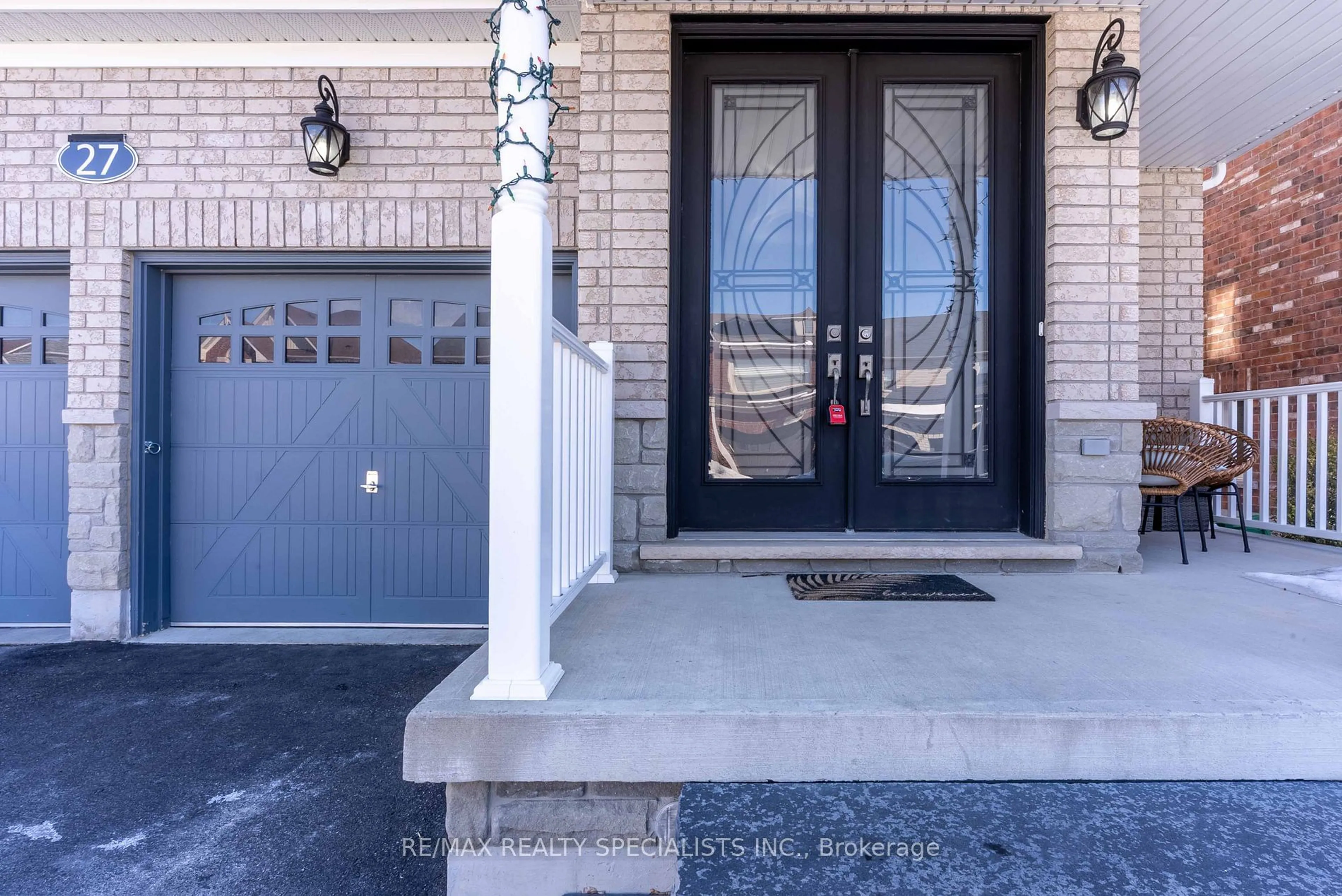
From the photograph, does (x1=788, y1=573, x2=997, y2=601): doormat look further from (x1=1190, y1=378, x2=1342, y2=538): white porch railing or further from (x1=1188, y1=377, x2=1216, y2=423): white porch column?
(x1=1188, y1=377, x2=1216, y2=423): white porch column

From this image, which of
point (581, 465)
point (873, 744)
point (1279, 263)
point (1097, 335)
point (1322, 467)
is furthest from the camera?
point (1279, 263)

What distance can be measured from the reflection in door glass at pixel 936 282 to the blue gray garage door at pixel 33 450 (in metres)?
4.54

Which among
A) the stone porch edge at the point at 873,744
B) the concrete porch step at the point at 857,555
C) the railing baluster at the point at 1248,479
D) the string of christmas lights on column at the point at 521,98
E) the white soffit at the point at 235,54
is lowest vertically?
the stone porch edge at the point at 873,744

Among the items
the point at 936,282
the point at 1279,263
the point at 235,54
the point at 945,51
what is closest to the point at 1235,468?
the point at 936,282

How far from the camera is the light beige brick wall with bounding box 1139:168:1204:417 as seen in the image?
13.7 ft

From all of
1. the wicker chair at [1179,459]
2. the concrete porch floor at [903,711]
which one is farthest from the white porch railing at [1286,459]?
the concrete porch floor at [903,711]

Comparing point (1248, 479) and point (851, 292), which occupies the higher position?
point (851, 292)

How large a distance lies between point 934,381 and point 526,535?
90.7 inches

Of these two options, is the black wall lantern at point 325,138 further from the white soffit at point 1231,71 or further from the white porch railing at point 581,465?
the white soffit at point 1231,71

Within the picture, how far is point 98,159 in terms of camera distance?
3385 millimetres

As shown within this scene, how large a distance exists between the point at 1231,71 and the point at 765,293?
2708 millimetres

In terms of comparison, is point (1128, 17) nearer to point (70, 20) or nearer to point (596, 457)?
point (596, 457)

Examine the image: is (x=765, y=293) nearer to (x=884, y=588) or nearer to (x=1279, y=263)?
(x=884, y=588)

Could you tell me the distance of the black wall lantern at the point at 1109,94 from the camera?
259 centimetres
